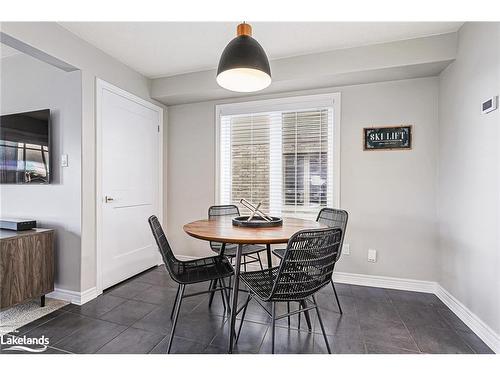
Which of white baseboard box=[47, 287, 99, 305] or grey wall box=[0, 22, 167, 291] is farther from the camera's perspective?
white baseboard box=[47, 287, 99, 305]

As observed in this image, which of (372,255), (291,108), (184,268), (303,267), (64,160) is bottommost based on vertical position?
(372,255)

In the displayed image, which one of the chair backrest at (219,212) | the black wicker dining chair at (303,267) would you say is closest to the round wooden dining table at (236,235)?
the black wicker dining chair at (303,267)

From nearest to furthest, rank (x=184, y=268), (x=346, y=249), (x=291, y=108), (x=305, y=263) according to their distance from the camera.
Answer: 1. (x=305, y=263)
2. (x=184, y=268)
3. (x=346, y=249)
4. (x=291, y=108)

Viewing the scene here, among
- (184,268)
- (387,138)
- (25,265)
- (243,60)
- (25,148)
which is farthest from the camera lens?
(387,138)

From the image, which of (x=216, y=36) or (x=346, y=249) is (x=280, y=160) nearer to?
(x=346, y=249)

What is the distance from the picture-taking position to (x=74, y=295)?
2412mm

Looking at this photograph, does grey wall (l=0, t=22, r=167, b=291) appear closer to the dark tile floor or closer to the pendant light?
the dark tile floor

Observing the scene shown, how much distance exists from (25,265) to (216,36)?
2602 mm

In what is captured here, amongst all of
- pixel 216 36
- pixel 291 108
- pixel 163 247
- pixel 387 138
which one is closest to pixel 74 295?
pixel 163 247

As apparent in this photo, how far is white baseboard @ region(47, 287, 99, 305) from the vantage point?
239cm

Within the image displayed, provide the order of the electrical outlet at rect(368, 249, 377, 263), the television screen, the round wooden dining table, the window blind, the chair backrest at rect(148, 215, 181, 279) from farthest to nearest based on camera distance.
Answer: the window blind
the electrical outlet at rect(368, 249, 377, 263)
the television screen
the chair backrest at rect(148, 215, 181, 279)
the round wooden dining table

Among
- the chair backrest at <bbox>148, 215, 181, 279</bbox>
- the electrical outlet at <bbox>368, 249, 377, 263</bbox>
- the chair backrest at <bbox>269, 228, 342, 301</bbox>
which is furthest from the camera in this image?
the electrical outlet at <bbox>368, 249, 377, 263</bbox>

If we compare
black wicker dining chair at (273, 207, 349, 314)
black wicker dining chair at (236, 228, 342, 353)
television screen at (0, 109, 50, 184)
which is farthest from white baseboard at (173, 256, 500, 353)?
television screen at (0, 109, 50, 184)

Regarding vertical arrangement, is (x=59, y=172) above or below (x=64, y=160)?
below
